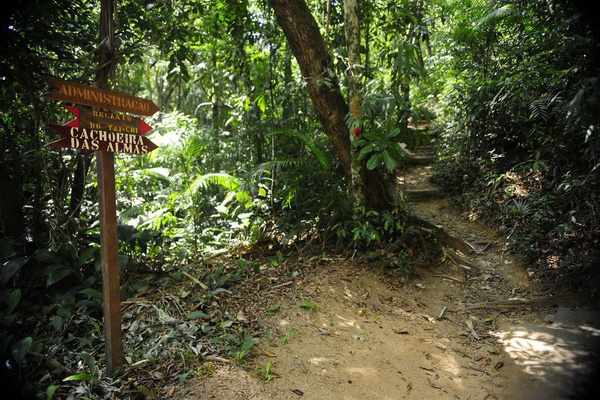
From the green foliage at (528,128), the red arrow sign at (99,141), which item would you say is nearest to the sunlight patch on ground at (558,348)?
the green foliage at (528,128)

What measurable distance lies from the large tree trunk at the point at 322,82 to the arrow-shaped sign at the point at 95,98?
2497mm

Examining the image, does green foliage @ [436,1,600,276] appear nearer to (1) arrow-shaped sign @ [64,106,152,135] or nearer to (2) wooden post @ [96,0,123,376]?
(1) arrow-shaped sign @ [64,106,152,135]

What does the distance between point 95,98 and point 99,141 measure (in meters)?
0.34

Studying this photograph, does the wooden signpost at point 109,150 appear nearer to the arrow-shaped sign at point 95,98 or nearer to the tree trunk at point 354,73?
the arrow-shaped sign at point 95,98

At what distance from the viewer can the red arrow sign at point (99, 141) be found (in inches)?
99.7

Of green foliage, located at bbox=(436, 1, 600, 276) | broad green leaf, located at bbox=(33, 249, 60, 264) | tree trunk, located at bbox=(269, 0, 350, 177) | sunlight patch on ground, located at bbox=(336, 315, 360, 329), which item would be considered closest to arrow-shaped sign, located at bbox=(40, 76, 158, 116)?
broad green leaf, located at bbox=(33, 249, 60, 264)

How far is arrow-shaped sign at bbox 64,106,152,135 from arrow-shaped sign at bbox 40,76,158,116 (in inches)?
2.3

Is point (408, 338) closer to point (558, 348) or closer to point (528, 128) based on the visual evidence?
point (558, 348)

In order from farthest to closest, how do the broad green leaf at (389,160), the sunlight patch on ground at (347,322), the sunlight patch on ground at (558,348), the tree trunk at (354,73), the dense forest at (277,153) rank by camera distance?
1. the tree trunk at (354,73)
2. the broad green leaf at (389,160)
3. the sunlight patch on ground at (347,322)
4. the dense forest at (277,153)
5. the sunlight patch on ground at (558,348)

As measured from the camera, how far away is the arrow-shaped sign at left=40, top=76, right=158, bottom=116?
247 centimetres

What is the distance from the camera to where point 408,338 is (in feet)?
12.0

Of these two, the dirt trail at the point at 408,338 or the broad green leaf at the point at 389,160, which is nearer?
the dirt trail at the point at 408,338

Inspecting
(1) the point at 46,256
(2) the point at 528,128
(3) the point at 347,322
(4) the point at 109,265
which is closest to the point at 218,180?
(1) the point at 46,256

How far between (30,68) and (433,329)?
537 cm
